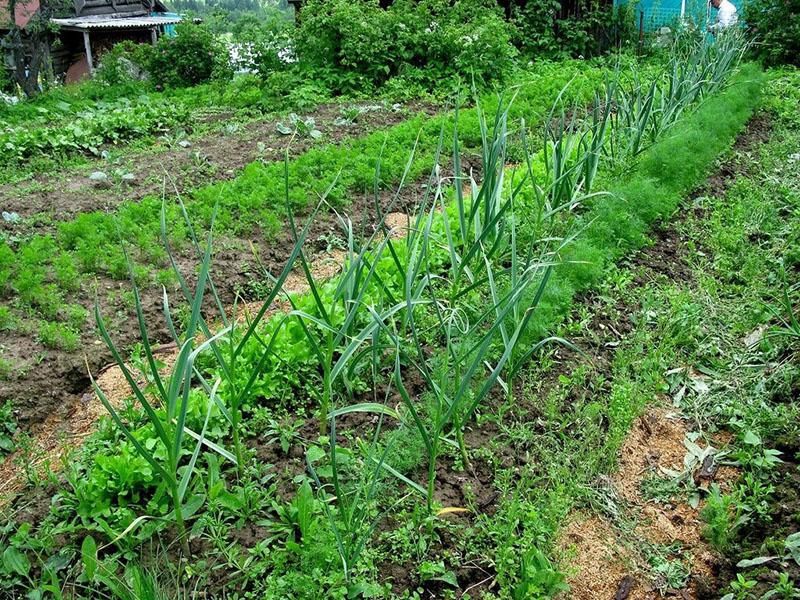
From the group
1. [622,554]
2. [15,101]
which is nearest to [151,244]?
[622,554]

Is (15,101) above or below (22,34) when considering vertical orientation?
below

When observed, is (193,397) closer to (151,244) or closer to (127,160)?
(151,244)

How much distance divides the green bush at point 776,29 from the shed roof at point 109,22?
44.6ft

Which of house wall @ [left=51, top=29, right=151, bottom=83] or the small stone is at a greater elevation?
house wall @ [left=51, top=29, right=151, bottom=83]

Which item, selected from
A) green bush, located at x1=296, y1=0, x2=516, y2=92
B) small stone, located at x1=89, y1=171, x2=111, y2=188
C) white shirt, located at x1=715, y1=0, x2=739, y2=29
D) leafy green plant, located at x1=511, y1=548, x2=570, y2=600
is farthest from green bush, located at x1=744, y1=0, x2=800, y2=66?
leafy green plant, located at x1=511, y1=548, x2=570, y2=600

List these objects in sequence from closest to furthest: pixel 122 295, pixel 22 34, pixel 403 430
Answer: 1. pixel 403 430
2. pixel 122 295
3. pixel 22 34

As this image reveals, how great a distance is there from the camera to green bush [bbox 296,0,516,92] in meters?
9.51

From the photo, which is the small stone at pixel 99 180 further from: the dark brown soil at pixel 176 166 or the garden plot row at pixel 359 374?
the garden plot row at pixel 359 374

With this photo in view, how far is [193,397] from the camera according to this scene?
286cm

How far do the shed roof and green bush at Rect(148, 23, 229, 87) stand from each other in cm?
758

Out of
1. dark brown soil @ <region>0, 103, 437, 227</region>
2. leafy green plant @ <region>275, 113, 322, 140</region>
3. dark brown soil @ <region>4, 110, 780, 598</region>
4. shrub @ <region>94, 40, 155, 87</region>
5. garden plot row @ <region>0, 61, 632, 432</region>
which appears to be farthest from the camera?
shrub @ <region>94, 40, 155, 87</region>

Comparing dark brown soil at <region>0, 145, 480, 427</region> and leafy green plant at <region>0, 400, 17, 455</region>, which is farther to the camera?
dark brown soil at <region>0, 145, 480, 427</region>

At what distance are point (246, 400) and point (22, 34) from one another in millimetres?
12887

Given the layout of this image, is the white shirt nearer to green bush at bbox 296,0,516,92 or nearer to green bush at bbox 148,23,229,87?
green bush at bbox 296,0,516,92
